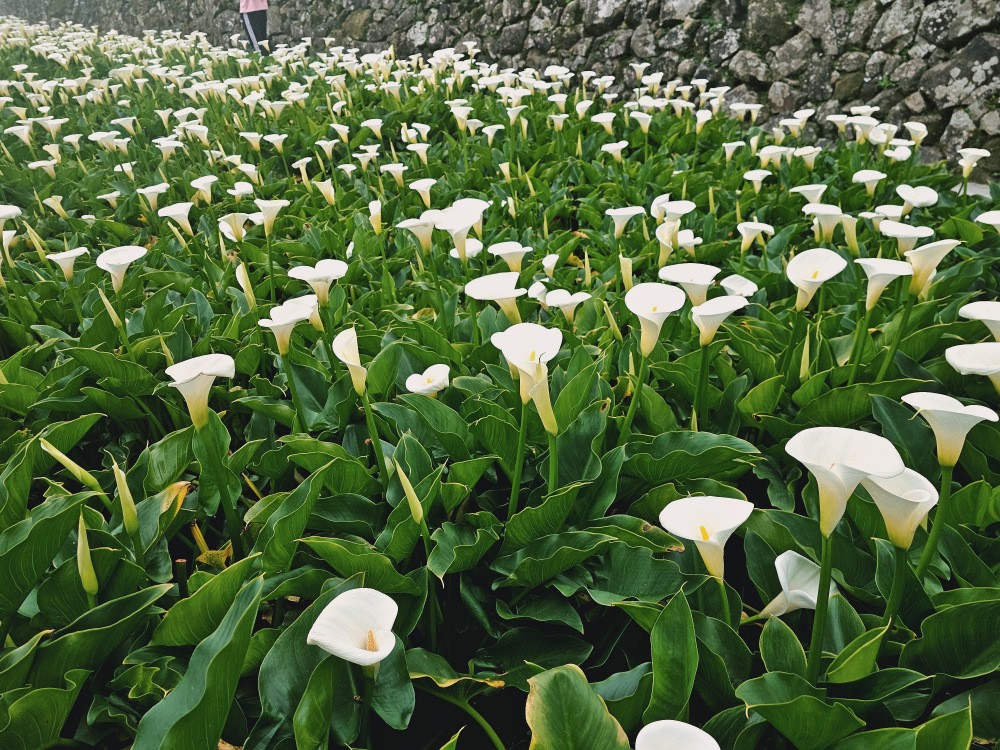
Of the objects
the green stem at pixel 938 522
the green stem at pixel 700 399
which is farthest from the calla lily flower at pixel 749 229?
the green stem at pixel 938 522

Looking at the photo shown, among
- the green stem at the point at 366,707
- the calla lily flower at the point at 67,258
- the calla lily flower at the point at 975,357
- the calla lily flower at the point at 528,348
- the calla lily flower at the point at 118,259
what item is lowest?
the green stem at the point at 366,707

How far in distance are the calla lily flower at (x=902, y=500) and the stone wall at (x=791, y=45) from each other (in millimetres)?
5626

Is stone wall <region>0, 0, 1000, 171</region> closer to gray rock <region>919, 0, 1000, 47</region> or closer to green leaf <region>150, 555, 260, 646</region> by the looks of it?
gray rock <region>919, 0, 1000, 47</region>

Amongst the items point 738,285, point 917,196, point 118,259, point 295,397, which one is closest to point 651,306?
point 738,285

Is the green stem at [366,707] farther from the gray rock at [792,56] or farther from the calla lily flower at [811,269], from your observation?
the gray rock at [792,56]

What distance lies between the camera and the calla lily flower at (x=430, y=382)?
1.73 m

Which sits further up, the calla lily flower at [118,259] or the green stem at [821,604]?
the calla lily flower at [118,259]

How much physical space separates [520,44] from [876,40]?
15.2 ft

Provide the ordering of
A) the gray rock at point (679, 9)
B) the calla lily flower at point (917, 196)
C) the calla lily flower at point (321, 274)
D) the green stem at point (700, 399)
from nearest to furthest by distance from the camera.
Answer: the green stem at point (700, 399) < the calla lily flower at point (321, 274) < the calla lily flower at point (917, 196) < the gray rock at point (679, 9)

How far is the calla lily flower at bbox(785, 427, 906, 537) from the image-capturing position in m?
0.92

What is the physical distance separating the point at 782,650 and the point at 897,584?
22 centimetres

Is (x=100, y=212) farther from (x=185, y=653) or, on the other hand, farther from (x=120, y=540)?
(x=185, y=653)

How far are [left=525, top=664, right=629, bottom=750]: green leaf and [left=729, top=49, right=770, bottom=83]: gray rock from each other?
23.0 ft

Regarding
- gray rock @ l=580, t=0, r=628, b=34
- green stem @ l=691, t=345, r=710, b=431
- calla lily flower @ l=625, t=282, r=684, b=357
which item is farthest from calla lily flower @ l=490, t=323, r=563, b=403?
gray rock @ l=580, t=0, r=628, b=34
